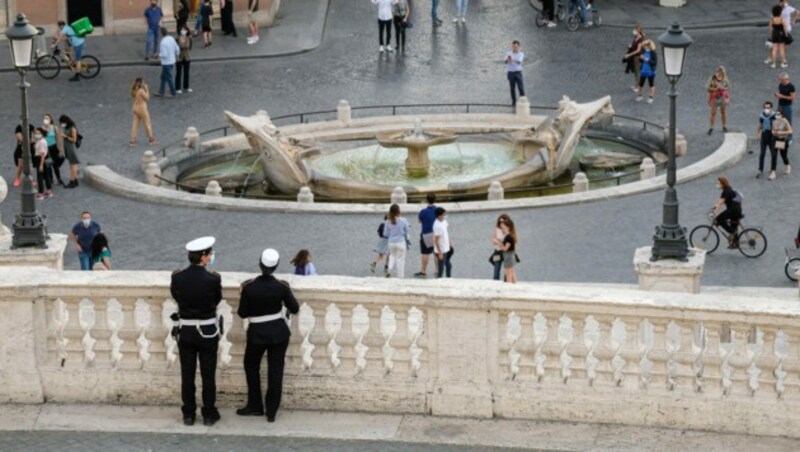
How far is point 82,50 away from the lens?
4525 centimetres

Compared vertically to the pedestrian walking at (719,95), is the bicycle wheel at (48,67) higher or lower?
higher

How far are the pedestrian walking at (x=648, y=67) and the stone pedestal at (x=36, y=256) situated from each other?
19.9 metres

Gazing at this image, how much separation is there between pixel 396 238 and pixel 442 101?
14858mm

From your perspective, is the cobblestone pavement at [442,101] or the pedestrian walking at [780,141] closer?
the cobblestone pavement at [442,101]

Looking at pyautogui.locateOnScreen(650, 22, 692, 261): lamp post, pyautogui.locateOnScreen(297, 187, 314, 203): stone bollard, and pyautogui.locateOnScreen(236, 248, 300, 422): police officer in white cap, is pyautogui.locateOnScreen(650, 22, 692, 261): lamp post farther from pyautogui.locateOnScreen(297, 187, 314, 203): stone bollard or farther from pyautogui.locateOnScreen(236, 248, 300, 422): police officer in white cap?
pyautogui.locateOnScreen(236, 248, 300, 422): police officer in white cap

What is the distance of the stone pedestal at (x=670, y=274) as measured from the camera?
2347 centimetres

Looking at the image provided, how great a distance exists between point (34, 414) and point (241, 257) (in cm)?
1318

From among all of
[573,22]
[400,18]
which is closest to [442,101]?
[400,18]

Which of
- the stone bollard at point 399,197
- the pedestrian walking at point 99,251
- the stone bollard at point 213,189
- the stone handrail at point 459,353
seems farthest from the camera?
the stone bollard at point 213,189

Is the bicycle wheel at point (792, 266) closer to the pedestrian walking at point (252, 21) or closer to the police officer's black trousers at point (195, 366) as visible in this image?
the police officer's black trousers at point (195, 366)

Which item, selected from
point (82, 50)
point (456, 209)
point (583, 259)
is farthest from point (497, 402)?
point (82, 50)

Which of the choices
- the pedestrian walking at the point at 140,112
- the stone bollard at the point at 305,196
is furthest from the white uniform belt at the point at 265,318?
the pedestrian walking at the point at 140,112

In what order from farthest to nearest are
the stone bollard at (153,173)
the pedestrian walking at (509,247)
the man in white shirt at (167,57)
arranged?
the man in white shirt at (167,57), the stone bollard at (153,173), the pedestrian walking at (509,247)

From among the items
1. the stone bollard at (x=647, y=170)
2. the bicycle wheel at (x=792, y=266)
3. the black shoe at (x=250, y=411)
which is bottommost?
the black shoe at (x=250, y=411)
